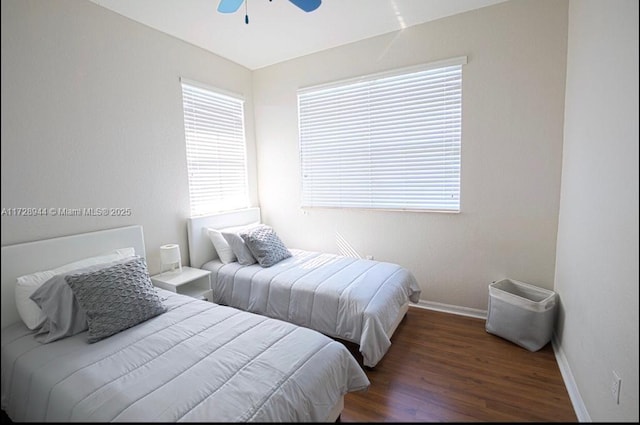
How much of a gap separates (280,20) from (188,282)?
2.45m

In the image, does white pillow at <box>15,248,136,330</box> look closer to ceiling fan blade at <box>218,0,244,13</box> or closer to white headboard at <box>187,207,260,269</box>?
white headboard at <box>187,207,260,269</box>

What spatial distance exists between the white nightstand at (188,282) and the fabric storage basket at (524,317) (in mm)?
2431

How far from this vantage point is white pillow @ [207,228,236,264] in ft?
9.89

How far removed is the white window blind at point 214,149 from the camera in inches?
120

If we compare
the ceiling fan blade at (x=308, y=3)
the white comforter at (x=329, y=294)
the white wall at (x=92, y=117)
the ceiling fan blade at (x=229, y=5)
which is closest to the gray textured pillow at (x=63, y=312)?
the white wall at (x=92, y=117)

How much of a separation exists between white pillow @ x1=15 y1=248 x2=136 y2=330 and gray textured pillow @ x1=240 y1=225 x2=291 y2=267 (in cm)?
119

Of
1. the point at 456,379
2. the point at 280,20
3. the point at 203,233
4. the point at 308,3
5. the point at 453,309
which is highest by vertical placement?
the point at 280,20

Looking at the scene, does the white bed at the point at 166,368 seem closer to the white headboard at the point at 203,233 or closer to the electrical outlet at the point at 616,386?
the electrical outlet at the point at 616,386

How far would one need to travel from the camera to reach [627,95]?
47.4 inches

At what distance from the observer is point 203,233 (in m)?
3.08

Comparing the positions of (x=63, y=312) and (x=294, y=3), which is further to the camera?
(x=294, y=3)

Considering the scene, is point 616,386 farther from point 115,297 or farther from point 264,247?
point 264,247

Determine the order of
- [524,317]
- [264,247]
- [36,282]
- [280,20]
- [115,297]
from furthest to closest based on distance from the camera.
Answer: [264,247]
[280,20]
[524,317]
[115,297]
[36,282]

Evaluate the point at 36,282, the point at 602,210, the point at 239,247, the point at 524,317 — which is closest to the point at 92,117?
the point at 36,282
